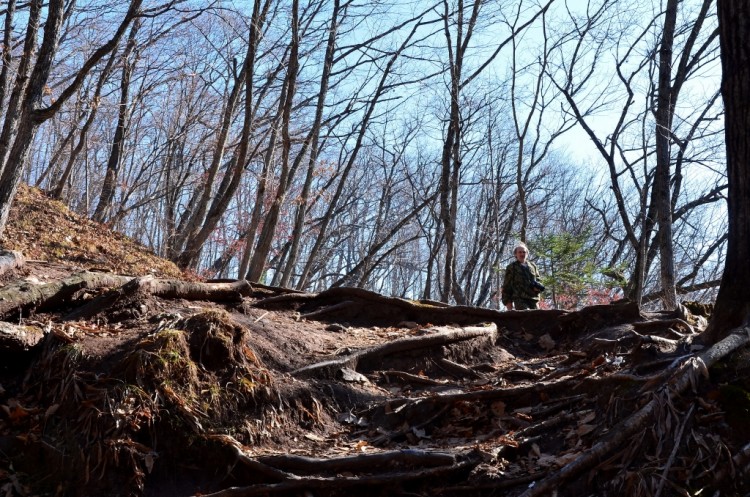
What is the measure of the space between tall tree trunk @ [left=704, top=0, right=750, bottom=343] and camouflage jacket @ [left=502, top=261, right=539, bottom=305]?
5707mm

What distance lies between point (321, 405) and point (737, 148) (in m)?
4.05

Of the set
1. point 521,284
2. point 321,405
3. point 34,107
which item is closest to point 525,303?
point 521,284

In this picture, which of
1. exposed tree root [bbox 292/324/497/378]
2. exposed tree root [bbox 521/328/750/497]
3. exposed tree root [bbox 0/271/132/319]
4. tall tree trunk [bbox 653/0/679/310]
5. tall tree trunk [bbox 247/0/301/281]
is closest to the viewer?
exposed tree root [bbox 521/328/750/497]

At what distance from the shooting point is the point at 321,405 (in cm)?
596

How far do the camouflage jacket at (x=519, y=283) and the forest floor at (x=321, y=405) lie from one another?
2629mm

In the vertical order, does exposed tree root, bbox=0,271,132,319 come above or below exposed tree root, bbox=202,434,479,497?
above

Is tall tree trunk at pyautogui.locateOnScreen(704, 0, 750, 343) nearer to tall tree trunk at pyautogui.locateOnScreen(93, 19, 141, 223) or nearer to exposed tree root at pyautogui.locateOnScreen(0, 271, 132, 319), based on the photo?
exposed tree root at pyautogui.locateOnScreen(0, 271, 132, 319)

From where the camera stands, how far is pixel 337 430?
5789mm

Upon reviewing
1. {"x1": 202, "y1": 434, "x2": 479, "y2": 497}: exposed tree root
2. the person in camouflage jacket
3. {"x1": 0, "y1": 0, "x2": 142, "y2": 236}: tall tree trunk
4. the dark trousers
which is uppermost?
{"x1": 0, "y1": 0, "x2": 142, "y2": 236}: tall tree trunk

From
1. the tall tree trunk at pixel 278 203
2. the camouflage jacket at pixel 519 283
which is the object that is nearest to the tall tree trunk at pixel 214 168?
the tall tree trunk at pixel 278 203

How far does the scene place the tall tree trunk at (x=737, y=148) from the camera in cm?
445

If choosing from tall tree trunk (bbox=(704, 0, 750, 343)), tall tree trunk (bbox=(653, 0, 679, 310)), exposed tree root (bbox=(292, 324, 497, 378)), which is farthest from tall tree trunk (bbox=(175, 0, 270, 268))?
tall tree trunk (bbox=(704, 0, 750, 343))

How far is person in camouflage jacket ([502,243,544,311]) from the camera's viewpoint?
10398 mm

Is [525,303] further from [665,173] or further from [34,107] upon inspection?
[34,107]
